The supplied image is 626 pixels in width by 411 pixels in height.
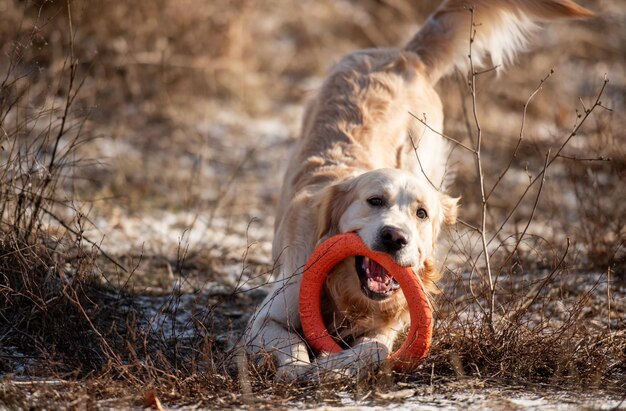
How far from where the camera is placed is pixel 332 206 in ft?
14.0

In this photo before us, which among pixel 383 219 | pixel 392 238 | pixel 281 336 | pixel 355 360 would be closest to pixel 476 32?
pixel 383 219

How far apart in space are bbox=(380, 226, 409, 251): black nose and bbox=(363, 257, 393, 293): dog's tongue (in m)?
0.30

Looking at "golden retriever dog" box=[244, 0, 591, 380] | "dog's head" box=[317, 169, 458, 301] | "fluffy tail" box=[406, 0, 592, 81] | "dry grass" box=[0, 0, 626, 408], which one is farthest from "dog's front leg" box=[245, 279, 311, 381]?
"fluffy tail" box=[406, 0, 592, 81]

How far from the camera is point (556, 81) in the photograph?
417 inches

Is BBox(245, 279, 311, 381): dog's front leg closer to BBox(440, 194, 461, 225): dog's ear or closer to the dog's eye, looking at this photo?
the dog's eye

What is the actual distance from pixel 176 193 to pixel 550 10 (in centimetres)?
358

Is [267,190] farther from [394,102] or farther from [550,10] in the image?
[550,10]

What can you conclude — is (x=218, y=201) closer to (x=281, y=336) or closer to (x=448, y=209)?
(x=448, y=209)

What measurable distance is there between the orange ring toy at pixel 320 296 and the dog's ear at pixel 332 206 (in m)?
0.25

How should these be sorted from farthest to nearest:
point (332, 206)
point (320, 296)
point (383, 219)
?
point (332, 206), point (320, 296), point (383, 219)

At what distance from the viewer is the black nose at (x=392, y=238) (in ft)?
12.1

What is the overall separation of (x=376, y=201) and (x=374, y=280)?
Result: 39 centimetres

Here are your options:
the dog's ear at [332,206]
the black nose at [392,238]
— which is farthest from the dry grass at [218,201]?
the dog's ear at [332,206]

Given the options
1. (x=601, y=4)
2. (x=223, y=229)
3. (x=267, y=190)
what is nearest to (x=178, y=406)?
(x=223, y=229)
